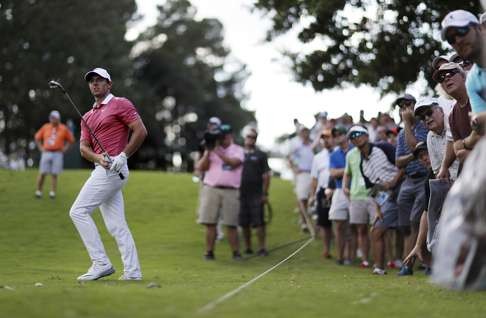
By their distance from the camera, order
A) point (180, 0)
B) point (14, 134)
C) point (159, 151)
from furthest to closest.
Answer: point (180, 0)
point (159, 151)
point (14, 134)

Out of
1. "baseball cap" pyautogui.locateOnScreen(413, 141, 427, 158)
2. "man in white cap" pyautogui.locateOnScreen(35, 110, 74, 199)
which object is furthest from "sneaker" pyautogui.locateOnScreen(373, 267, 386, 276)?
"man in white cap" pyautogui.locateOnScreen(35, 110, 74, 199)

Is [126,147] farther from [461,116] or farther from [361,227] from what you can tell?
[361,227]

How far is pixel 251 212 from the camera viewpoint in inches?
797

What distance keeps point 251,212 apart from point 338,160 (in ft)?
7.26

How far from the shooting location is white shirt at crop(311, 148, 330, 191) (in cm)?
2003

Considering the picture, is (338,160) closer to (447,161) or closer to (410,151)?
(410,151)

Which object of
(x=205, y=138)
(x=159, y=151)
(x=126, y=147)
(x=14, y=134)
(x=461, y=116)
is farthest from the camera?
(x=159, y=151)

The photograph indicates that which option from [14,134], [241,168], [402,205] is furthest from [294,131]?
[14,134]

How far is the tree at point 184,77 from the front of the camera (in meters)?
85.9

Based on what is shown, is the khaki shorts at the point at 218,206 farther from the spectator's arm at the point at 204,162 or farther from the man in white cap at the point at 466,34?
the man in white cap at the point at 466,34

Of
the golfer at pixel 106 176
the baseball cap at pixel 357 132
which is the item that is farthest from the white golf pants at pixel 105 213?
the baseball cap at pixel 357 132

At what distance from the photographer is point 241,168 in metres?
20.4

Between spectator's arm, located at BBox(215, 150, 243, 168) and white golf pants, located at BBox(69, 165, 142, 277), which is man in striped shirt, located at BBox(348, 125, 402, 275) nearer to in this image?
spectator's arm, located at BBox(215, 150, 243, 168)

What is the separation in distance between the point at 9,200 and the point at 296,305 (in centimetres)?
1886
